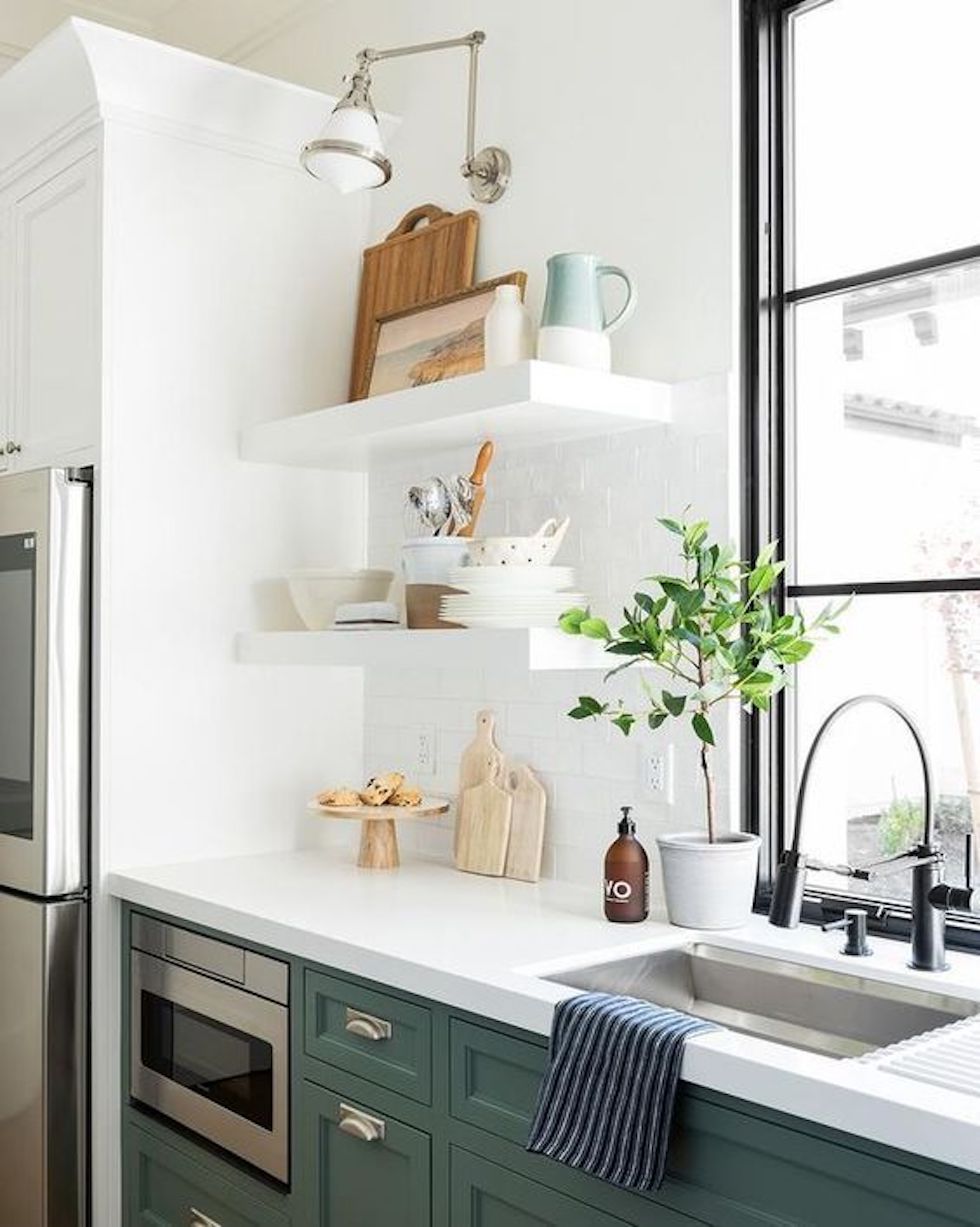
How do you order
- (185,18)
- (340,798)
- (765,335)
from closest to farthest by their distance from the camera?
(765,335) → (340,798) → (185,18)

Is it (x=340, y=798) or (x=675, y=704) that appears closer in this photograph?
(x=675, y=704)

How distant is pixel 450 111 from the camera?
3.14 m

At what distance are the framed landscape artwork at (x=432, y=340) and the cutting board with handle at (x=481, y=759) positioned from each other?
2.41 feet

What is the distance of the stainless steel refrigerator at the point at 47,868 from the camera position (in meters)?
2.82

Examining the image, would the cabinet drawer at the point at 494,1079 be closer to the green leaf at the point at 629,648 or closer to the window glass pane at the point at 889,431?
the green leaf at the point at 629,648

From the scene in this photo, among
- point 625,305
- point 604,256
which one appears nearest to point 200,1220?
point 625,305

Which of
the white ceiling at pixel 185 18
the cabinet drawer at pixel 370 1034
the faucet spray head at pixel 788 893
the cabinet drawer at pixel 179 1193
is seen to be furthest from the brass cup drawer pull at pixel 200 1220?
the white ceiling at pixel 185 18

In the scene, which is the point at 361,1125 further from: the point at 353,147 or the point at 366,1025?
the point at 353,147

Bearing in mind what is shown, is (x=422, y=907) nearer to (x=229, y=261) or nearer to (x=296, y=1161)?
(x=296, y=1161)

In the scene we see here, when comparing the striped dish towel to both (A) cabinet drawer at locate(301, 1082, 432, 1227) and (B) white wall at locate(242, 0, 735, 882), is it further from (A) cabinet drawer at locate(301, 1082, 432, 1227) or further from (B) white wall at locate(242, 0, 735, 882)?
(B) white wall at locate(242, 0, 735, 882)

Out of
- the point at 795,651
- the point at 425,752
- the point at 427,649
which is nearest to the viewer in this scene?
the point at 795,651

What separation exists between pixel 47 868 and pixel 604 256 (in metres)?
1.66

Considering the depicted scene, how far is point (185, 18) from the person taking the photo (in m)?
3.91

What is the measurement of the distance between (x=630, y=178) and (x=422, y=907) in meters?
1.45
